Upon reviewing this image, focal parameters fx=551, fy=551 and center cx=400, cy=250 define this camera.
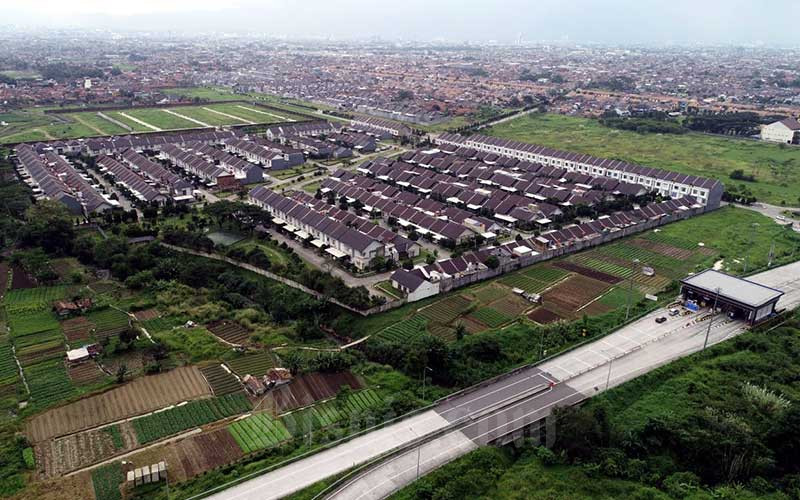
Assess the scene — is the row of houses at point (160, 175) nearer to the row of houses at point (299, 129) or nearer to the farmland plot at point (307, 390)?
the row of houses at point (299, 129)

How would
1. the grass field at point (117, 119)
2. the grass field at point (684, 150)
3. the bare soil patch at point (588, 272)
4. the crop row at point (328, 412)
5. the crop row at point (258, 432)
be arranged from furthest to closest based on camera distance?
the grass field at point (117, 119) → the grass field at point (684, 150) → the bare soil patch at point (588, 272) → the crop row at point (328, 412) → the crop row at point (258, 432)

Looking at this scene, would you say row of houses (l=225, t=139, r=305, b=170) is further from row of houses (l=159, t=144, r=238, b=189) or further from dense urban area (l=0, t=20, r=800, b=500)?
row of houses (l=159, t=144, r=238, b=189)

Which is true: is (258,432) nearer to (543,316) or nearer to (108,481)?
(108,481)

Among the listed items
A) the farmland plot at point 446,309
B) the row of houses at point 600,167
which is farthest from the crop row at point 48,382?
the row of houses at point 600,167

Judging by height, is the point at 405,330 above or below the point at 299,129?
below

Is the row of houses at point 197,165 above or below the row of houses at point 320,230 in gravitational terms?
above

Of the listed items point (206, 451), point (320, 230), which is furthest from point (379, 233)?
point (206, 451)

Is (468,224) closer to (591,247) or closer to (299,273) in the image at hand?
(591,247)
